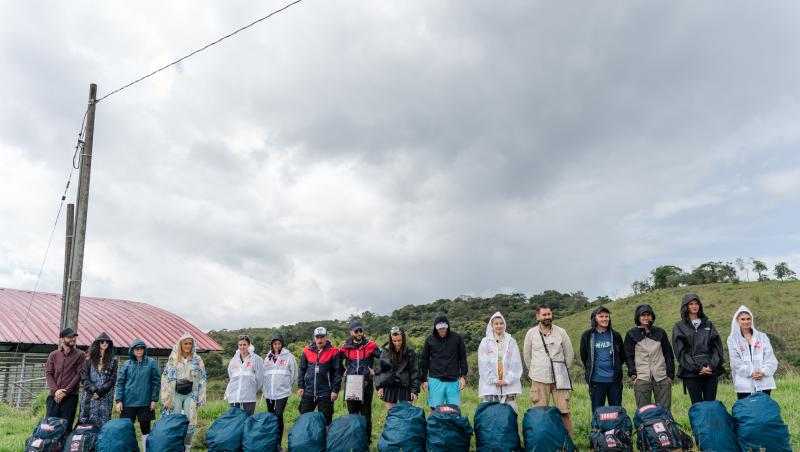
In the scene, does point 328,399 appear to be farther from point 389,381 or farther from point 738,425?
point 738,425

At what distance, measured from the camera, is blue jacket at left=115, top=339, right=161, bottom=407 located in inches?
304

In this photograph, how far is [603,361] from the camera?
7.17 metres

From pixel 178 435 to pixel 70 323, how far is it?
442 cm

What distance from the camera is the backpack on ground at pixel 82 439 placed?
7031mm

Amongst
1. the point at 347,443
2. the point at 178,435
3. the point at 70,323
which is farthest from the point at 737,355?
the point at 70,323

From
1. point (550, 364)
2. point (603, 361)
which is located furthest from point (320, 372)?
point (603, 361)

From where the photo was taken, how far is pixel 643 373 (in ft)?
23.3

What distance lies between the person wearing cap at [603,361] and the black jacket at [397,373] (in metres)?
2.24

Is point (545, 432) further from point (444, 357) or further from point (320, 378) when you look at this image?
point (320, 378)

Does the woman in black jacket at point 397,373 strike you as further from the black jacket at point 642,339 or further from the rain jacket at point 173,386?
the black jacket at point 642,339

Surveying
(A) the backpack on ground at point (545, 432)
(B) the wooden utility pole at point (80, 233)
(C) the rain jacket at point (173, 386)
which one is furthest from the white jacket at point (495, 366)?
(B) the wooden utility pole at point (80, 233)

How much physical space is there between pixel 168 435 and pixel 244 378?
133 centimetres

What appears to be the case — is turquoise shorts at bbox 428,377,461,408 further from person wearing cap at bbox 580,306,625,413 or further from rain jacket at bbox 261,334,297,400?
rain jacket at bbox 261,334,297,400

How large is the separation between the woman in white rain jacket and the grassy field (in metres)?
1.26
